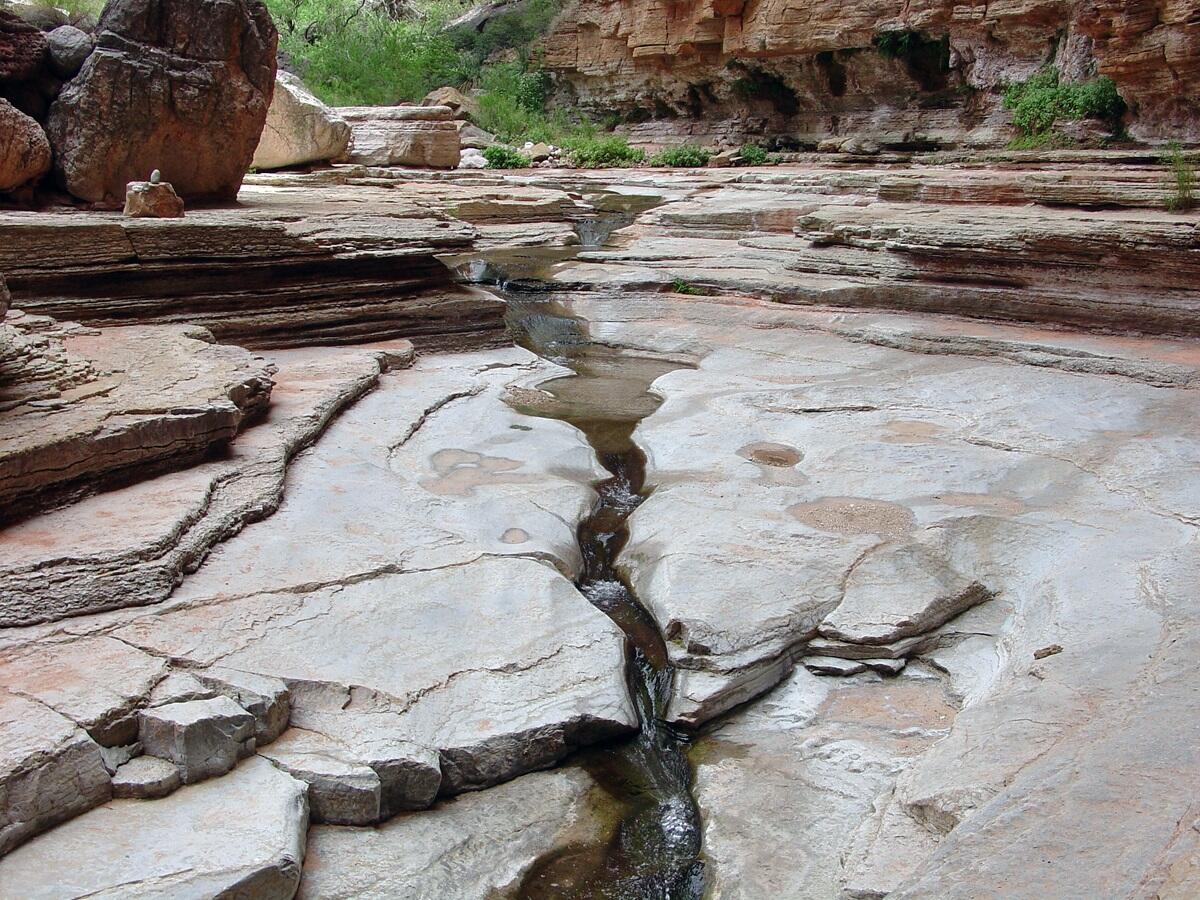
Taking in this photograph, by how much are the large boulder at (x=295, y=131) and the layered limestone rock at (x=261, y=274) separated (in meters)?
7.08

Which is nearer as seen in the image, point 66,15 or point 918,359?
point 918,359

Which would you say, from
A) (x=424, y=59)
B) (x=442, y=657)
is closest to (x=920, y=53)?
(x=424, y=59)

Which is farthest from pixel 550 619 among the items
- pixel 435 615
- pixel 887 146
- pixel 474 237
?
pixel 887 146

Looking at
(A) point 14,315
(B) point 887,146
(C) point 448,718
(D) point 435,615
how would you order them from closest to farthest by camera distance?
(C) point 448,718, (D) point 435,615, (A) point 14,315, (B) point 887,146

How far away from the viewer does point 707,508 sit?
4297 mm

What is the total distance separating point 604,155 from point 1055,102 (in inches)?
323

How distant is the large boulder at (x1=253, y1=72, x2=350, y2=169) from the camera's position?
1423cm

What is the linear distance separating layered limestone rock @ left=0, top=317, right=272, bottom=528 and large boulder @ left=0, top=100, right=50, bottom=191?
6.16 feet

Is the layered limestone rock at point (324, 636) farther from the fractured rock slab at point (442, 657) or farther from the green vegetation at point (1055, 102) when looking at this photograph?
the green vegetation at point (1055, 102)

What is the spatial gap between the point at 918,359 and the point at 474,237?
3082mm

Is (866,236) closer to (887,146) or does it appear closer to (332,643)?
(332,643)

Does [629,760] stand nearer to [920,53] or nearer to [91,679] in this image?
[91,679]

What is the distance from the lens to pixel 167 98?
7.03 meters

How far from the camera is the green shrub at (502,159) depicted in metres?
19.2
